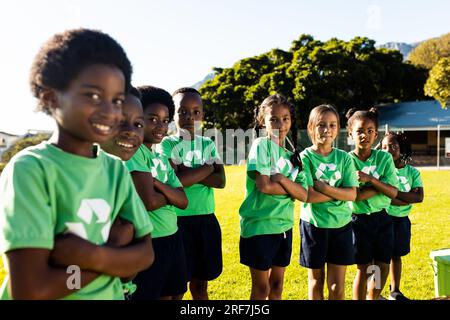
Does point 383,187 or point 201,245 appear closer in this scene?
point 201,245

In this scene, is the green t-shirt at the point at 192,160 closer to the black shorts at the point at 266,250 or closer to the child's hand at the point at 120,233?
the black shorts at the point at 266,250

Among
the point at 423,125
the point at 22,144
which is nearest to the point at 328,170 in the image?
the point at 22,144

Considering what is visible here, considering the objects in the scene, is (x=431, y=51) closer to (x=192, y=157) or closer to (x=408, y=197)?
(x=408, y=197)

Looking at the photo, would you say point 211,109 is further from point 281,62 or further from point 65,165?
point 65,165

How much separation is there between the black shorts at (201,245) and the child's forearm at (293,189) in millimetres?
607

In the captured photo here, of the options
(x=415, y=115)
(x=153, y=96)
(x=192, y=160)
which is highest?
(x=153, y=96)

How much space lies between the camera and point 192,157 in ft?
9.55

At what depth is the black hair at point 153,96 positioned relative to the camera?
2.52 meters

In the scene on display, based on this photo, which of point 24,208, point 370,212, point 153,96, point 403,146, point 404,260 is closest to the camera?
point 24,208

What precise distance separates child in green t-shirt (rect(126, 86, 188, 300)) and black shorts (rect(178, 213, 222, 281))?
1.42 feet

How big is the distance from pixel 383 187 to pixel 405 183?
75 centimetres

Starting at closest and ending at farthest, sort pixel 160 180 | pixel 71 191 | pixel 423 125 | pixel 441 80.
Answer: pixel 71 191, pixel 160 180, pixel 441 80, pixel 423 125

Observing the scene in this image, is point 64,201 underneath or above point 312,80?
underneath
